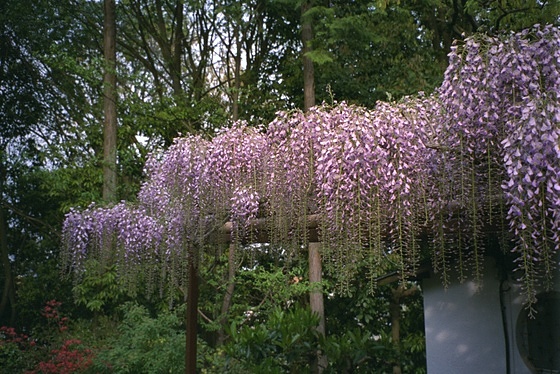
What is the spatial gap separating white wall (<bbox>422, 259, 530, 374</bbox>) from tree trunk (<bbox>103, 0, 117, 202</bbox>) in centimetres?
475

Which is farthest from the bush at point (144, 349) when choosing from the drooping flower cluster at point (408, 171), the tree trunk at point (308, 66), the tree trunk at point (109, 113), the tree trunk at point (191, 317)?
the tree trunk at point (308, 66)

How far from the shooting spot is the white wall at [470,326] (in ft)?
20.7

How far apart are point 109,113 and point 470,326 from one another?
6.20 meters

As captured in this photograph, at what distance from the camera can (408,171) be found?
4.74 m

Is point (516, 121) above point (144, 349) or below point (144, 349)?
above

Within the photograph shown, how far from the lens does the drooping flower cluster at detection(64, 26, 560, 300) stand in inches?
153

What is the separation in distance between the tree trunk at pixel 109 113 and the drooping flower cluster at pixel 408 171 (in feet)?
11.6

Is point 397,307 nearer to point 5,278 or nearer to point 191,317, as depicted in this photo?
point 191,317

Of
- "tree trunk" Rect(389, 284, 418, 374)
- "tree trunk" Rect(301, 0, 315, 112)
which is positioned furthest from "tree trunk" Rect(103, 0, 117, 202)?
"tree trunk" Rect(389, 284, 418, 374)

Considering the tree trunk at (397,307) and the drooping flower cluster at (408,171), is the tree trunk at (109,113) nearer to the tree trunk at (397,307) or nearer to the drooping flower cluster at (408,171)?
the drooping flower cluster at (408,171)

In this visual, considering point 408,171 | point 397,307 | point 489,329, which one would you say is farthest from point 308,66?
point 408,171

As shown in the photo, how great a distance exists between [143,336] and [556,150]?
627 centimetres

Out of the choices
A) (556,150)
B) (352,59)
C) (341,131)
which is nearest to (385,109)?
(341,131)

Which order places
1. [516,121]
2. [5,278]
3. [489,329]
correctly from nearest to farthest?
[516,121]
[489,329]
[5,278]
